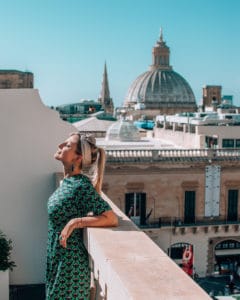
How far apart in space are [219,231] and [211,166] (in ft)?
9.45

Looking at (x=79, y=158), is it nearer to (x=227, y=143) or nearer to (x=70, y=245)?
(x=70, y=245)

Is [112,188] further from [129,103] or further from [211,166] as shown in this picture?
[129,103]

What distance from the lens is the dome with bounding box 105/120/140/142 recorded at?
2794 cm

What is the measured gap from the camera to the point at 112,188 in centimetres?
2103

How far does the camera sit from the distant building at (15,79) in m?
11.5

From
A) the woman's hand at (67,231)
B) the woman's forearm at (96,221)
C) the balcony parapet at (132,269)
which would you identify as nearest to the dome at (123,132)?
the balcony parapet at (132,269)

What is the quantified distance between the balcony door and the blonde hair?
18100 mm

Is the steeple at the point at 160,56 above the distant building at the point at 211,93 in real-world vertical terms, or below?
above

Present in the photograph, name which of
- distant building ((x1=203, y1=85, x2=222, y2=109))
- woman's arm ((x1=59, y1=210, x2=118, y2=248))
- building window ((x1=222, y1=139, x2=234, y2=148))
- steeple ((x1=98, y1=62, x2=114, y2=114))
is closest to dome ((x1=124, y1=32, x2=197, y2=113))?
steeple ((x1=98, y1=62, x2=114, y2=114))

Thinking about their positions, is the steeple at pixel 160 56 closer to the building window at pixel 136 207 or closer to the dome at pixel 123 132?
the dome at pixel 123 132

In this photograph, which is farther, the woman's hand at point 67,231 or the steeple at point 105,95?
the steeple at point 105,95

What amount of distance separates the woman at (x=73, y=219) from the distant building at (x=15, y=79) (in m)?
8.11

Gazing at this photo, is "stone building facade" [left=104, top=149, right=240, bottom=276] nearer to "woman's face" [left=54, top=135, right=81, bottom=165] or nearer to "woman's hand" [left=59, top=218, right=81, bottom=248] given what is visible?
"woman's face" [left=54, top=135, right=81, bottom=165]

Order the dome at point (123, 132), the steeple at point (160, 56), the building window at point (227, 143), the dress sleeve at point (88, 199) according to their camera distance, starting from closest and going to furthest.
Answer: the dress sleeve at point (88, 199), the building window at point (227, 143), the dome at point (123, 132), the steeple at point (160, 56)
